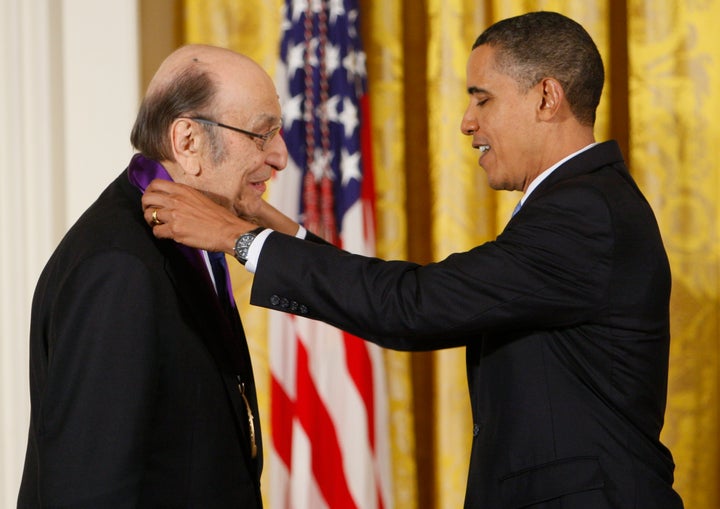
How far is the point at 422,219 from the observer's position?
12.8ft

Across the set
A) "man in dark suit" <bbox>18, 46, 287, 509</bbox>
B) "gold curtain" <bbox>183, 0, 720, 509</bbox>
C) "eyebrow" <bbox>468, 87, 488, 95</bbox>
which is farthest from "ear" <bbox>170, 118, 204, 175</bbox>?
"gold curtain" <bbox>183, 0, 720, 509</bbox>

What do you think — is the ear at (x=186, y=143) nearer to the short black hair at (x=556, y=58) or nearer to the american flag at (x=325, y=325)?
the short black hair at (x=556, y=58)

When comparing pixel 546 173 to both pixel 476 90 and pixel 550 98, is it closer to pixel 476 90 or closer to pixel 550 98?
pixel 550 98

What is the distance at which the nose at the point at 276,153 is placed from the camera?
211 centimetres

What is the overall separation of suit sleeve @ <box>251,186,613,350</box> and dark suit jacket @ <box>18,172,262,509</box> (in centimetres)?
20

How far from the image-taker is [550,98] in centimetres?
227

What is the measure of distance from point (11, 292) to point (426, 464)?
179cm

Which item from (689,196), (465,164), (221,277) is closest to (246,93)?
(221,277)

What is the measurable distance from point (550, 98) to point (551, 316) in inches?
22.4

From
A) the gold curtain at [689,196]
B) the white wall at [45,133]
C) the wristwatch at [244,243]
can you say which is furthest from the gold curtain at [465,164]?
the wristwatch at [244,243]

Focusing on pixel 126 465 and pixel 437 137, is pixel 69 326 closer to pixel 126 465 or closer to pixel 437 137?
pixel 126 465

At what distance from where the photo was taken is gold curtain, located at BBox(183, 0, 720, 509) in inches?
142

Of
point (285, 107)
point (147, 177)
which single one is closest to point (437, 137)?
point (285, 107)

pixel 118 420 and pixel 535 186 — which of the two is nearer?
pixel 118 420
